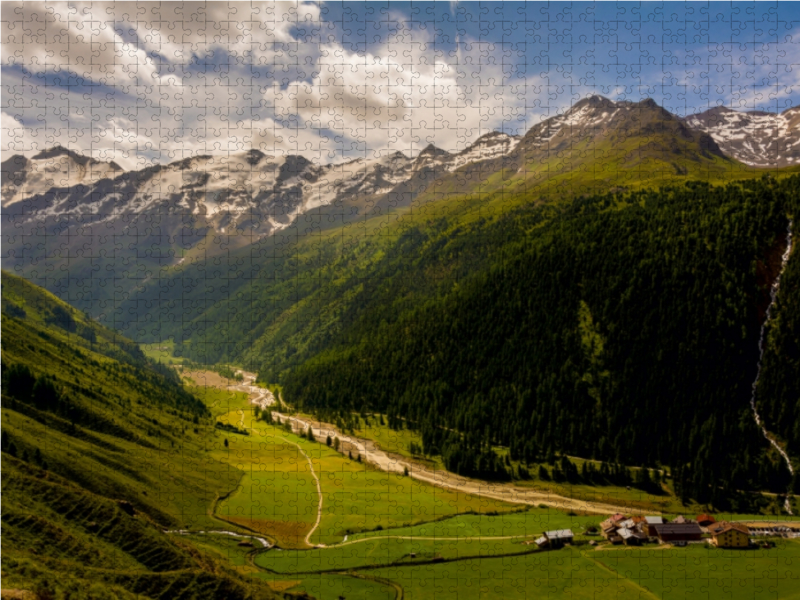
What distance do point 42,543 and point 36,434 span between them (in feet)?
136

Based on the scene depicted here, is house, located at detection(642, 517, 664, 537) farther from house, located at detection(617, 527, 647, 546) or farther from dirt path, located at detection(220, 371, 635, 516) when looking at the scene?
dirt path, located at detection(220, 371, 635, 516)

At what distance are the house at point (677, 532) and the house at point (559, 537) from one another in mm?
12797

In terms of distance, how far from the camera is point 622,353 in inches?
5492

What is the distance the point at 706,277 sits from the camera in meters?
142

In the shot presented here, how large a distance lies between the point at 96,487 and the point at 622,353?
12408 centimetres

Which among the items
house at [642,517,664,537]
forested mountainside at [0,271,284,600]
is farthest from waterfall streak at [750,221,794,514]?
forested mountainside at [0,271,284,600]

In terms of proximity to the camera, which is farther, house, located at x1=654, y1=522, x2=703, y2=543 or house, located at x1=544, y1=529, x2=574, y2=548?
house, located at x1=654, y1=522, x2=703, y2=543

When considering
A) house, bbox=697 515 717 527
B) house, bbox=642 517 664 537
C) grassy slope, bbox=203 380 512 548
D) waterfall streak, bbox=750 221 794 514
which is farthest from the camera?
waterfall streak, bbox=750 221 794 514

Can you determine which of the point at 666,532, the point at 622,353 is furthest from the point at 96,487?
the point at 622,353

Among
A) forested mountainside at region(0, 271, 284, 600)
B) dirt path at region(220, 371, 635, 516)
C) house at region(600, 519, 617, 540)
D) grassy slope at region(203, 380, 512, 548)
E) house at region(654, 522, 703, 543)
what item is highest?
forested mountainside at region(0, 271, 284, 600)

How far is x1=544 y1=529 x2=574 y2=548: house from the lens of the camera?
2660 inches

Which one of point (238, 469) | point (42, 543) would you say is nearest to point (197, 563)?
point (42, 543)

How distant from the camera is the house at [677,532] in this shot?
7050 centimetres

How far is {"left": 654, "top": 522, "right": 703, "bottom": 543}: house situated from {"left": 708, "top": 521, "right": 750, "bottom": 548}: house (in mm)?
2150
